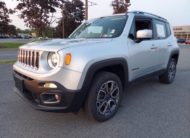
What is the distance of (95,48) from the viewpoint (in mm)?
3449

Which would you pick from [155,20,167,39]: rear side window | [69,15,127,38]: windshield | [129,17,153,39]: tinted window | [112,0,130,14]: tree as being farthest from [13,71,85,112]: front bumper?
[112,0,130,14]: tree

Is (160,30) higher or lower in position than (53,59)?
higher

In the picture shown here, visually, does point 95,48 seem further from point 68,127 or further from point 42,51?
point 68,127

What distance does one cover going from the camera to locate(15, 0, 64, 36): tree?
25.2 meters

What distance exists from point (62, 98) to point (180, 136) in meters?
1.76

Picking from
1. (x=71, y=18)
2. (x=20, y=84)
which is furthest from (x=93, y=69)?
(x=71, y=18)

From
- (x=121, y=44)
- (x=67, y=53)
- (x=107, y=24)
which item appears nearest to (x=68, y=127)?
(x=67, y=53)

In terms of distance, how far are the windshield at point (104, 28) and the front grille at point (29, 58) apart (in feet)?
4.41

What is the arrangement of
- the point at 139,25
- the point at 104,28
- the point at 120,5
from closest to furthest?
the point at 104,28, the point at 139,25, the point at 120,5

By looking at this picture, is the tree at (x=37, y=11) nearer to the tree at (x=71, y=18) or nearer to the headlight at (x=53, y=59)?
the tree at (x=71, y=18)

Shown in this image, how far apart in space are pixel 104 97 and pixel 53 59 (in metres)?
1.10

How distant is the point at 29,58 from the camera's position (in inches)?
144

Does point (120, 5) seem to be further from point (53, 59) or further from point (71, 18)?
point (53, 59)

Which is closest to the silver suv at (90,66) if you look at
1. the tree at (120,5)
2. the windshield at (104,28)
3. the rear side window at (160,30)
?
the windshield at (104,28)
